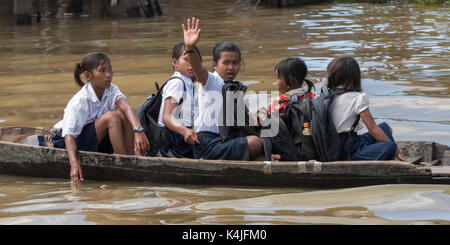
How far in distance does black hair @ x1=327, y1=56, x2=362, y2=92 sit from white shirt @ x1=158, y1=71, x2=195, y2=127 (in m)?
1.04

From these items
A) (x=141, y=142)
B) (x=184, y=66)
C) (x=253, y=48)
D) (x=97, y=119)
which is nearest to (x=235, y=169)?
(x=141, y=142)

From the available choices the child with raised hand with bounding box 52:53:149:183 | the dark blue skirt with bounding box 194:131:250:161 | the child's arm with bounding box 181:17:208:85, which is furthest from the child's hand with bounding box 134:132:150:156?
the child's arm with bounding box 181:17:208:85

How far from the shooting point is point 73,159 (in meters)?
5.00

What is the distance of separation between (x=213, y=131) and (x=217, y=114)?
0.13 meters

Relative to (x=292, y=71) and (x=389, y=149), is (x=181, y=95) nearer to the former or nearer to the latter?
(x=292, y=71)

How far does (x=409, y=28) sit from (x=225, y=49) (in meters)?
9.89

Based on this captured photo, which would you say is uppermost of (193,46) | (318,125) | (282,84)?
(193,46)

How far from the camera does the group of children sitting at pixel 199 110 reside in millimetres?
4734

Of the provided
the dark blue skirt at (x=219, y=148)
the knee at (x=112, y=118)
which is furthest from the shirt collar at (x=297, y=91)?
the knee at (x=112, y=118)

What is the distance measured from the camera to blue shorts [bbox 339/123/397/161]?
469cm

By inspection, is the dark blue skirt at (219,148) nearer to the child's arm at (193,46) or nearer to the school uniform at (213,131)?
the school uniform at (213,131)

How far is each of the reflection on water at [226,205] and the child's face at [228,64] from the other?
82cm
